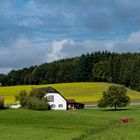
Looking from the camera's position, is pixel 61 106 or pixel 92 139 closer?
pixel 92 139

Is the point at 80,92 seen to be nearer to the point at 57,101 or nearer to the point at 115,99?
the point at 57,101

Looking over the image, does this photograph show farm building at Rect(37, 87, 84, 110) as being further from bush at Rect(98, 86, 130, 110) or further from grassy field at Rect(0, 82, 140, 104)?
grassy field at Rect(0, 82, 140, 104)

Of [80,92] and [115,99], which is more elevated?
Result: [80,92]

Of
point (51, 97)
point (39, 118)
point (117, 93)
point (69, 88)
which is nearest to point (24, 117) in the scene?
point (39, 118)

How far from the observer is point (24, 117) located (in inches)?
2500

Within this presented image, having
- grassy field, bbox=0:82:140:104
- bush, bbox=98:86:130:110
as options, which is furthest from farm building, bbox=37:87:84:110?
grassy field, bbox=0:82:140:104

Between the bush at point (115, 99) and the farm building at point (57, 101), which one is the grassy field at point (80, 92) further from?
the bush at point (115, 99)

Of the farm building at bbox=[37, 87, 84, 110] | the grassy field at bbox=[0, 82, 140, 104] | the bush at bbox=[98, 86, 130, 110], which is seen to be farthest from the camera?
the grassy field at bbox=[0, 82, 140, 104]

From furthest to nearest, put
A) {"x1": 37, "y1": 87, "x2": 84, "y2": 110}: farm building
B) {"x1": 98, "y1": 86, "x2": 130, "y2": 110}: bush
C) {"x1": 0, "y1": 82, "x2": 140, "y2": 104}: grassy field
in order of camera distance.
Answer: {"x1": 0, "y1": 82, "x2": 140, "y2": 104}: grassy field
{"x1": 37, "y1": 87, "x2": 84, "y2": 110}: farm building
{"x1": 98, "y1": 86, "x2": 130, "y2": 110}: bush

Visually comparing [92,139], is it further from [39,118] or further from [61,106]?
[61,106]

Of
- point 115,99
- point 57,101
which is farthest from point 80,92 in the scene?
point 115,99

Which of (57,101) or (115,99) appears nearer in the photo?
(115,99)

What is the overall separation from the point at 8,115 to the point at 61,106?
A: 225 ft

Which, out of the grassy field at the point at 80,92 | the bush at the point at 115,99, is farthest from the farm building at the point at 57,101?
the grassy field at the point at 80,92
